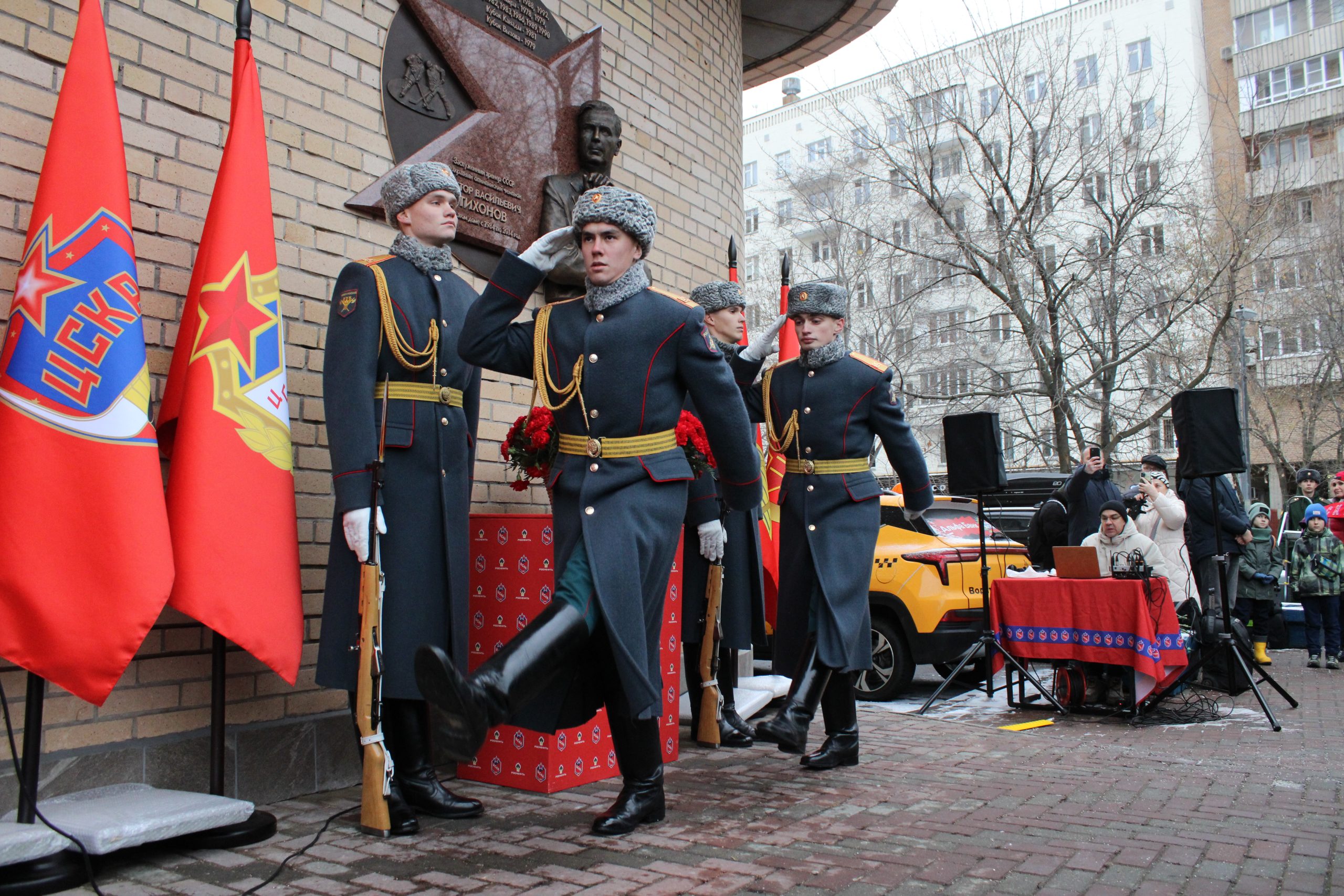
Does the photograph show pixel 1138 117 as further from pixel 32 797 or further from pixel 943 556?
pixel 32 797

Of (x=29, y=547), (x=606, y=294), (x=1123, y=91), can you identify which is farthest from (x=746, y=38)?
(x=1123, y=91)

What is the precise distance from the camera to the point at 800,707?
13.3 ft

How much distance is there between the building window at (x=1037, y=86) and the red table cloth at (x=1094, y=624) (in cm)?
1417

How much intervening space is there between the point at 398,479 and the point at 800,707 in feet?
5.72

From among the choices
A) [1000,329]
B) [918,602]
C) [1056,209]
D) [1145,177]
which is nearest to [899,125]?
[1056,209]

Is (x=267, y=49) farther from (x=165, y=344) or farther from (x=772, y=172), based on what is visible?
(x=772, y=172)

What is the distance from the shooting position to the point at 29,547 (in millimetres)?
2979

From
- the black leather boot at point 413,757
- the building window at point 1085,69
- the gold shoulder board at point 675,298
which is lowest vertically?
the black leather boot at point 413,757

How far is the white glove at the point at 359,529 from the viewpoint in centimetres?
347

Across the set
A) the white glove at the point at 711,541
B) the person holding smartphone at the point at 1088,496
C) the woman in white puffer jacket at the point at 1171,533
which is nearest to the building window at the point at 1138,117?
the person holding smartphone at the point at 1088,496

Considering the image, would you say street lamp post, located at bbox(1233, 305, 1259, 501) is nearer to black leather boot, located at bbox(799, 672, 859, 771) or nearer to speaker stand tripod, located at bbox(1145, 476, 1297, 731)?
speaker stand tripod, located at bbox(1145, 476, 1297, 731)

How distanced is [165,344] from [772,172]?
127ft

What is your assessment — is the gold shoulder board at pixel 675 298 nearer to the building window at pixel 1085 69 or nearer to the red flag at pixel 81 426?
the red flag at pixel 81 426

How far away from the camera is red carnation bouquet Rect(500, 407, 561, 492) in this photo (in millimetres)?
3666
